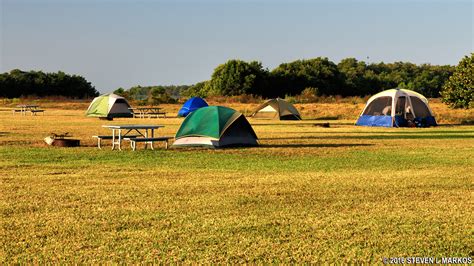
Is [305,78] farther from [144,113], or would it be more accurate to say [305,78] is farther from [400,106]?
[400,106]

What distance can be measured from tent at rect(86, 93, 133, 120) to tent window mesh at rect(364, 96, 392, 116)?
17.9 metres

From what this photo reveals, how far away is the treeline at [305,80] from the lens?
9162 centimetres

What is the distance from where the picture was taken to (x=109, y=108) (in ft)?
153

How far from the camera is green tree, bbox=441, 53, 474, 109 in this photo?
39.9 metres

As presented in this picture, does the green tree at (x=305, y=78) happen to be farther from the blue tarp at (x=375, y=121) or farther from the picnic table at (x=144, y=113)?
the blue tarp at (x=375, y=121)

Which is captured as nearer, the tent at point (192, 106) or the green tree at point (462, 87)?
the green tree at point (462, 87)

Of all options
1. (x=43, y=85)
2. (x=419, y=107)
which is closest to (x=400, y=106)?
(x=419, y=107)

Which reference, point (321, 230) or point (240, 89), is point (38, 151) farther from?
point (240, 89)

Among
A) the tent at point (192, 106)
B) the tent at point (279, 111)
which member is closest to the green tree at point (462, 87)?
the tent at point (279, 111)

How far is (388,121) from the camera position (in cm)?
3544

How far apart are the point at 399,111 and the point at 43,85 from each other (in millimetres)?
71439

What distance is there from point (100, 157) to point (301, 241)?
442 inches

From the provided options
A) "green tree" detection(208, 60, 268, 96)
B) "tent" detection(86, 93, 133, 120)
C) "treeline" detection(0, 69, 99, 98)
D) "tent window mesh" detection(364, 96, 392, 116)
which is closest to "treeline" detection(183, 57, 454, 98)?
"green tree" detection(208, 60, 268, 96)

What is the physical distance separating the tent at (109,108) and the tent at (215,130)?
2534cm
